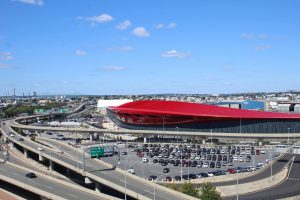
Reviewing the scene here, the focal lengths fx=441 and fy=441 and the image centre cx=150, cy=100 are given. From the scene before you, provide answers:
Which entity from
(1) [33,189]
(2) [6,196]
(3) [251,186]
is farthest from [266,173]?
(2) [6,196]

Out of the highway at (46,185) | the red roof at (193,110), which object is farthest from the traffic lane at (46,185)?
the red roof at (193,110)

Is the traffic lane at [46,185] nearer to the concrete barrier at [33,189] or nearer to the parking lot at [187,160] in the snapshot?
the concrete barrier at [33,189]

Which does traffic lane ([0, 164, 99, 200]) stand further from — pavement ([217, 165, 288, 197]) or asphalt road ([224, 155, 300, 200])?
asphalt road ([224, 155, 300, 200])

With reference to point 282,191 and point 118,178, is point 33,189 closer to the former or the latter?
point 118,178

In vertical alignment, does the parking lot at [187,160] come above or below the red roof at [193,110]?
below

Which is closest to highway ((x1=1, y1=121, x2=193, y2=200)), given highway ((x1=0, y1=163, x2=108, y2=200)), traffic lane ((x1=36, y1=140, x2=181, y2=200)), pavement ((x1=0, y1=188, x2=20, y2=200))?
traffic lane ((x1=36, y1=140, x2=181, y2=200))

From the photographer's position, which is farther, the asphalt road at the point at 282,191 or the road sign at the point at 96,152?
the road sign at the point at 96,152

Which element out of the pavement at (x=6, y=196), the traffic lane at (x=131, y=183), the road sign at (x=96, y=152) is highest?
the road sign at (x=96, y=152)

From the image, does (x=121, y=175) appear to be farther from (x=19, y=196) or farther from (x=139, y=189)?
(x=19, y=196)

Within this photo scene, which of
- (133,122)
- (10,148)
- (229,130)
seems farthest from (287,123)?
(10,148)
